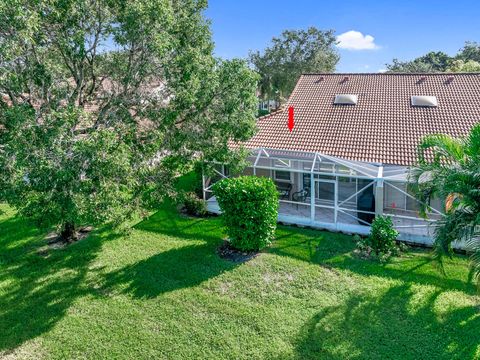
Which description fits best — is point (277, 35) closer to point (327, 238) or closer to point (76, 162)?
point (327, 238)

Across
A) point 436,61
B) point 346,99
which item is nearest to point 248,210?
point 346,99

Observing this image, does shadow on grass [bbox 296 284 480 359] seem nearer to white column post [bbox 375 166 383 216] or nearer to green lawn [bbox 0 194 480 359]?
green lawn [bbox 0 194 480 359]

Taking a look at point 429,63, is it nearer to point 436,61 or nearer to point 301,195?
point 436,61

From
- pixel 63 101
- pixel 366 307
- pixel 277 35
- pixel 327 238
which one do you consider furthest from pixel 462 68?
pixel 63 101

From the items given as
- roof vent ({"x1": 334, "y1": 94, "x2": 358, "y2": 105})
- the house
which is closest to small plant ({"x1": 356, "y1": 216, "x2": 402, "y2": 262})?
the house

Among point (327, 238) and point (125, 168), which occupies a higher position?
point (125, 168)

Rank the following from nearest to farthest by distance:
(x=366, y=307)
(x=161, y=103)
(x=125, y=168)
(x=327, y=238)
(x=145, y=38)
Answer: (x=125, y=168), (x=366, y=307), (x=145, y=38), (x=161, y=103), (x=327, y=238)
